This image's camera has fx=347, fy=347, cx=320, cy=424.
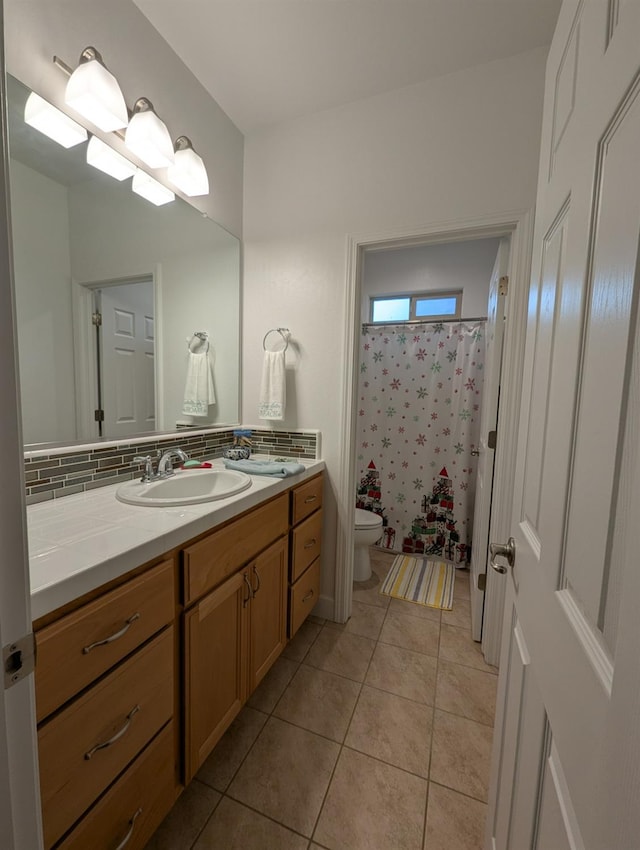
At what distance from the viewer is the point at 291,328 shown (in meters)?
1.88

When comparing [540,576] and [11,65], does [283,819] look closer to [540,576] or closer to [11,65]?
[540,576]

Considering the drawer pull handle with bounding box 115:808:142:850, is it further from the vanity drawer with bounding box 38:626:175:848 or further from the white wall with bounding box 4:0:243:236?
the white wall with bounding box 4:0:243:236

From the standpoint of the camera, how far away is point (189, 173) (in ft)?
4.93

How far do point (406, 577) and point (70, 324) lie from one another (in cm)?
234

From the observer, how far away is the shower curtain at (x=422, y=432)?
2576mm

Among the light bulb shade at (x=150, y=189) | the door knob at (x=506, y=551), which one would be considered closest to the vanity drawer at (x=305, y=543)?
the door knob at (x=506, y=551)

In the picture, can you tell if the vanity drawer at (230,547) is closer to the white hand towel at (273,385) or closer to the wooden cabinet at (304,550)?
the wooden cabinet at (304,550)

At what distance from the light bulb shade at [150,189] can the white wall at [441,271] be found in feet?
5.49

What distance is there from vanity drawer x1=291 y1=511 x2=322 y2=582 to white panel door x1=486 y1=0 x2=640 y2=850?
3.21ft

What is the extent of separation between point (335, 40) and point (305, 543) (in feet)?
6.99

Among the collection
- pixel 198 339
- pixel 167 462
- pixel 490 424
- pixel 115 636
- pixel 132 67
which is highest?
pixel 132 67

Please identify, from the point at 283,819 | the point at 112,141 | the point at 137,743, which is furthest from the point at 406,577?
the point at 112,141

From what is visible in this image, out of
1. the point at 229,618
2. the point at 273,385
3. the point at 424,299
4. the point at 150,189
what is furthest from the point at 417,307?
the point at 229,618

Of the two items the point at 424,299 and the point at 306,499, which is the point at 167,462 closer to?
the point at 306,499
